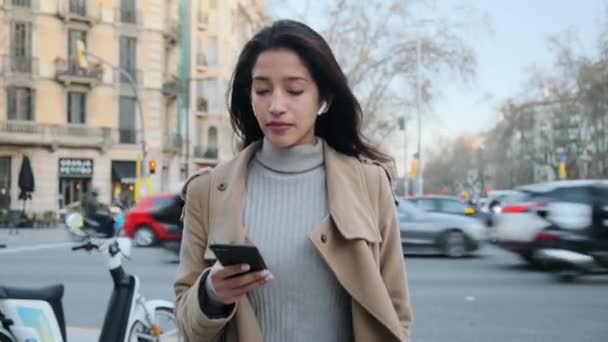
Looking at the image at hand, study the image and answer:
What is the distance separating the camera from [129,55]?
3981 cm

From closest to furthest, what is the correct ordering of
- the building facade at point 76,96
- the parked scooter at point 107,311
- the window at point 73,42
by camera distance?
the parked scooter at point 107,311 → the building facade at point 76,96 → the window at point 73,42

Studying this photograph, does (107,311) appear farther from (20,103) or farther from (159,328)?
(20,103)

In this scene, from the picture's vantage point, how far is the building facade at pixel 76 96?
119ft

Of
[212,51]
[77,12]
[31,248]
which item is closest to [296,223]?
[31,248]

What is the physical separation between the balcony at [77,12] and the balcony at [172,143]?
8.43m

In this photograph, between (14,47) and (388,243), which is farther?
(14,47)

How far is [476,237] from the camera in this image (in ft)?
50.2

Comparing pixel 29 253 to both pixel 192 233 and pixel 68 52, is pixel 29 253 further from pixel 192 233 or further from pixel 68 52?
pixel 68 52

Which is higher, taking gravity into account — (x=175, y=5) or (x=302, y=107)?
(x=175, y=5)

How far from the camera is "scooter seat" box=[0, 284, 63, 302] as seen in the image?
405 cm

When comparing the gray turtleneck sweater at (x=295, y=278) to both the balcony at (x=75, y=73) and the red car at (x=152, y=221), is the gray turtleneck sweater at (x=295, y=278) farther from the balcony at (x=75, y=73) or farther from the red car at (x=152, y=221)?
the balcony at (x=75, y=73)

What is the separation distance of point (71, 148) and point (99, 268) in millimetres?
25840

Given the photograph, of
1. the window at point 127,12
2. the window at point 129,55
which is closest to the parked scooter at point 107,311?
the window at point 129,55

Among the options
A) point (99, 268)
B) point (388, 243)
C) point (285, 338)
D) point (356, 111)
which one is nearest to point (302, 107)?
point (356, 111)
